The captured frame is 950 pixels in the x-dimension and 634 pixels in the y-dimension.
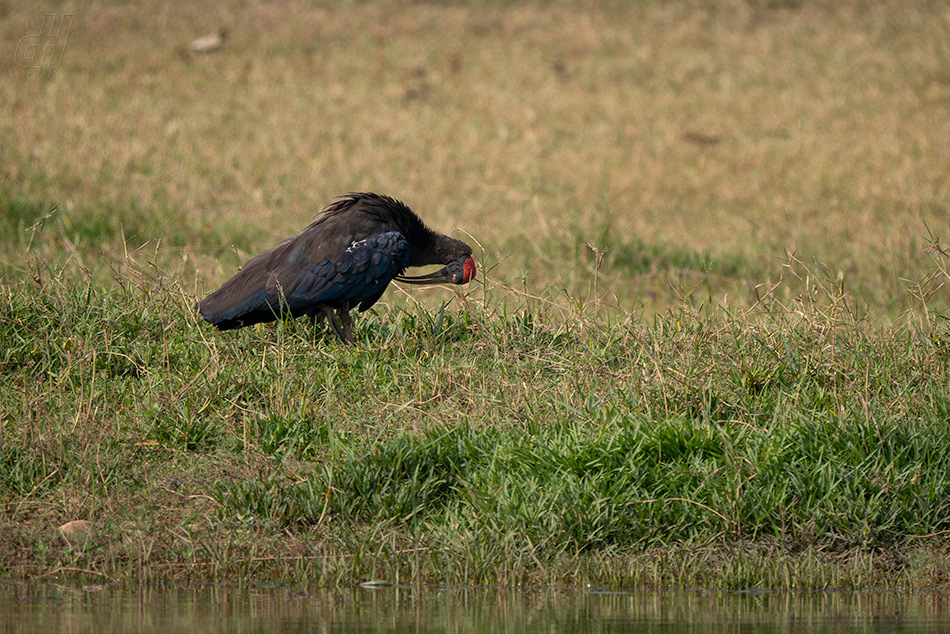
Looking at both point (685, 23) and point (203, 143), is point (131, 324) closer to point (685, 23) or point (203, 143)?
point (203, 143)

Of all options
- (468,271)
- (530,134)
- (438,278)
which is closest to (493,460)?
(468,271)

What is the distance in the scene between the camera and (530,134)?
16.1 meters

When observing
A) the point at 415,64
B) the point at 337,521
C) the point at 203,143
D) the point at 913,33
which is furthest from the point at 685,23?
the point at 337,521

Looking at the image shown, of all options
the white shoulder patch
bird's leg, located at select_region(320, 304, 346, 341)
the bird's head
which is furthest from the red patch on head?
bird's leg, located at select_region(320, 304, 346, 341)

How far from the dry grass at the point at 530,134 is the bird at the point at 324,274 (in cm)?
173

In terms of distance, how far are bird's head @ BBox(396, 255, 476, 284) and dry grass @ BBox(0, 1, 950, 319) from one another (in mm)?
1686

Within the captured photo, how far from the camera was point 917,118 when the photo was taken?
16.3 meters

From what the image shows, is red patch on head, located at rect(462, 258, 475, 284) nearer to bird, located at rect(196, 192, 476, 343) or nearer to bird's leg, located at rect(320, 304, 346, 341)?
bird, located at rect(196, 192, 476, 343)

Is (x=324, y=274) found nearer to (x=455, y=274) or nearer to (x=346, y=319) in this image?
(x=346, y=319)

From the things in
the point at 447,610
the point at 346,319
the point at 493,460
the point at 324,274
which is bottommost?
the point at 447,610

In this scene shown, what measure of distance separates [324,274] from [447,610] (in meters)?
3.00

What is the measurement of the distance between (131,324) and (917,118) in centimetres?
1332

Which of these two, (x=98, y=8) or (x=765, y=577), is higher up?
(x=98, y=8)

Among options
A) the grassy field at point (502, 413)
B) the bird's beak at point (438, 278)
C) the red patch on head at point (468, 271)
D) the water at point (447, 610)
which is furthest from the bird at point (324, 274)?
the water at point (447, 610)
